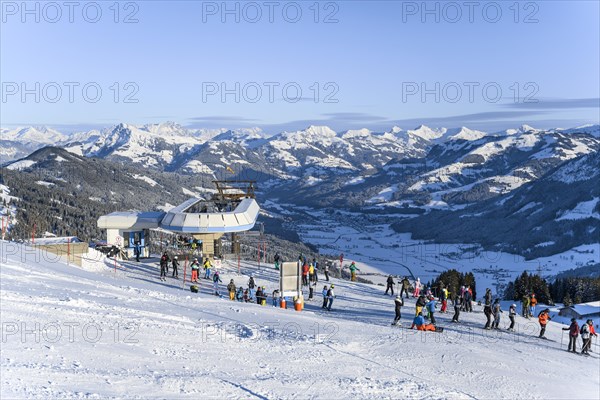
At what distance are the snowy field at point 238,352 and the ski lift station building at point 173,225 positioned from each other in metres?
12.8

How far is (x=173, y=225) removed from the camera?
137 ft

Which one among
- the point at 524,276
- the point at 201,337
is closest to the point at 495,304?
the point at 201,337

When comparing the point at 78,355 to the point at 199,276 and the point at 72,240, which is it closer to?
the point at 199,276

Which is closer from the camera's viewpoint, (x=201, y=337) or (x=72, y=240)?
(x=201, y=337)

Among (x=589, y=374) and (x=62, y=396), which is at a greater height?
(x=62, y=396)

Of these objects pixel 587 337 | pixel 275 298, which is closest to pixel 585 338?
pixel 587 337

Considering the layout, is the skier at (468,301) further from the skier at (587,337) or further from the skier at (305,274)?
the skier at (305,274)

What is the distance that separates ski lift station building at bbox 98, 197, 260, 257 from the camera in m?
41.4

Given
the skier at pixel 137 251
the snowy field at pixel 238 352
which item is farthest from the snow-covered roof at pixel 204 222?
the snowy field at pixel 238 352

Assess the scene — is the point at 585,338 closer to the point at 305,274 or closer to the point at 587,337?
the point at 587,337

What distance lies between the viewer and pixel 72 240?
134 ft

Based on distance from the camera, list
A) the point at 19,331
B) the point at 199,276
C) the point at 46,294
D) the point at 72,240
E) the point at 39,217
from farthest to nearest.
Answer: the point at 39,217, the point at 72,240, the point at 199,276, the point at 46,294, the point at 19,331

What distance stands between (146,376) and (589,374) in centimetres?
1599

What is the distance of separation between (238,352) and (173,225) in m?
24.2
